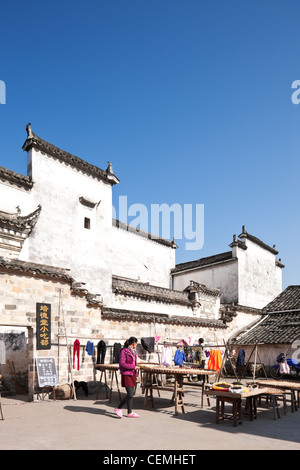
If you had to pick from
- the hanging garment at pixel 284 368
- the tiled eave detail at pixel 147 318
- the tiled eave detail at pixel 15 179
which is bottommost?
the hanging garment at pixel 284 368

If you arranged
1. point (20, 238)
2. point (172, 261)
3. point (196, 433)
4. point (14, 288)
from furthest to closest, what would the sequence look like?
point (172, 261) → point (20, 238) → point (14, 288) → point (196, 433)

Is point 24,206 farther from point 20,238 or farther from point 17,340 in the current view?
point 17,340

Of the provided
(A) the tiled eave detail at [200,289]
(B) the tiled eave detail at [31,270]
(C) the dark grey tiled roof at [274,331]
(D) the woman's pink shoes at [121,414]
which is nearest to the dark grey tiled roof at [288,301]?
(C) the dark grey tiled roof at [274,331]

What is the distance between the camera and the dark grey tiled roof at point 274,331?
59.8 feet

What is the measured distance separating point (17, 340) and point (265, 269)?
19.2 m

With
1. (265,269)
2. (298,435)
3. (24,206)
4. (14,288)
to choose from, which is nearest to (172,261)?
(265,269)

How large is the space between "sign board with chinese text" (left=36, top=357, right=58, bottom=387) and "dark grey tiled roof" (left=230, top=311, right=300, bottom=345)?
10.8m

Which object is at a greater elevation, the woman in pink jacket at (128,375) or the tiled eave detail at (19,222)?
the tiled eave detail at (19,222)

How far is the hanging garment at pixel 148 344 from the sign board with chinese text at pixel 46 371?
369 centimetres

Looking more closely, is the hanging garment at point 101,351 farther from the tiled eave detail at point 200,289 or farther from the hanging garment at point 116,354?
the tiled eave detail at point 200,289

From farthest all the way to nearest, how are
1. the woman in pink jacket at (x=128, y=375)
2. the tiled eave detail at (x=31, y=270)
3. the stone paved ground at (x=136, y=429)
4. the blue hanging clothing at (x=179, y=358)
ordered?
the blue hanging clothing at (x=179, y=358) → the tiled eave detail at (x=31, y=270) → the woman in pink jacket at (x=128, y=375) → the stone paved ground at (x=136, y=429)

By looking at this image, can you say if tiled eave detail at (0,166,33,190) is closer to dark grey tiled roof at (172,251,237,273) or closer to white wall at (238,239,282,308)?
dark grey tiled roof at (172,251,237,273)
